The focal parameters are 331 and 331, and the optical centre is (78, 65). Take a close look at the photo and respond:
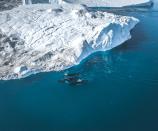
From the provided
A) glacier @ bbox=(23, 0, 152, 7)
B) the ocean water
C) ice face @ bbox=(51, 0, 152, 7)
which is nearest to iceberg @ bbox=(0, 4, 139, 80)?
the ocean water

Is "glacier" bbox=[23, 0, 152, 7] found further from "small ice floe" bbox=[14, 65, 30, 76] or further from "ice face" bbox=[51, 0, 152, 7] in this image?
"small ice floe" bbox=[14, 65, 30, 76]

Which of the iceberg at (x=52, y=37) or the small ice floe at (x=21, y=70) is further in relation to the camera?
the iceberg at (x=52, y=37)

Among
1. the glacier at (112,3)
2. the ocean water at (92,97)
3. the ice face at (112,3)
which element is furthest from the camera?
the ice face at (112,3)

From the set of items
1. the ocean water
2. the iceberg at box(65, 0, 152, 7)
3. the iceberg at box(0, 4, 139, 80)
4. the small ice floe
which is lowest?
the ocean water

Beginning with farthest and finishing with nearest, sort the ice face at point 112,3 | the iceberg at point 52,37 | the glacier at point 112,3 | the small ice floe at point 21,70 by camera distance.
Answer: the ice face at point 112,3, the glacier at point 112,3, the iceberg at point 52,37, the small ice floe at point 21,70

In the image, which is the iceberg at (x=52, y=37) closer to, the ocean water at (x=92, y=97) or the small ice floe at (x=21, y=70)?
the small ice floe at (x=21, y=70)

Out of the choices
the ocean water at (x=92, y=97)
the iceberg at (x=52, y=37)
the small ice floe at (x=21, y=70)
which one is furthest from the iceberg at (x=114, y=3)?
the small ice floe at (x=21, y=70)

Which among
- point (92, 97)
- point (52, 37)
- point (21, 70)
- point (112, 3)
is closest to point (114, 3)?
point (112, 3)

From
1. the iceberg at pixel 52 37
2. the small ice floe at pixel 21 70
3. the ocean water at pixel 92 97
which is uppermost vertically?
the iceberg at pixel 52 37
